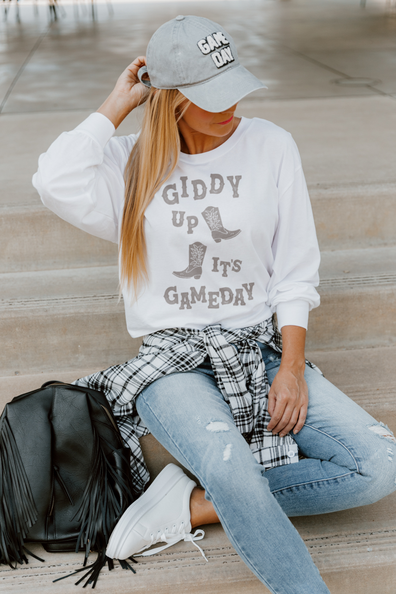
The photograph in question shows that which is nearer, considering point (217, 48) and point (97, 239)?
Answer: point (217, 48)

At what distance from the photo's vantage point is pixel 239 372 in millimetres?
1382

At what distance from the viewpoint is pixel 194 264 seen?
1.41 m

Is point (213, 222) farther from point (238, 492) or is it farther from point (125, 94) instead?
point (238, 492)

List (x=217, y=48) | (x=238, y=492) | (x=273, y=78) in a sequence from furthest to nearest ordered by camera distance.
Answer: (x=273, y=78) < (x=217, y=48) < (x=238, y=492)

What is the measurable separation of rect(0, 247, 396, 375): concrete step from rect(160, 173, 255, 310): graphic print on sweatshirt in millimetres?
541

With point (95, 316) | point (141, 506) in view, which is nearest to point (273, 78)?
point (95, 316)

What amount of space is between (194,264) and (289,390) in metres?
0.38

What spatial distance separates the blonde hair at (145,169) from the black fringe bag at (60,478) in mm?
347

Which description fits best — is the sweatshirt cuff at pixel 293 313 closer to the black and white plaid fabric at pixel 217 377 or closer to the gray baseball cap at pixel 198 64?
the black and white plaid fabric at pixel 217 377

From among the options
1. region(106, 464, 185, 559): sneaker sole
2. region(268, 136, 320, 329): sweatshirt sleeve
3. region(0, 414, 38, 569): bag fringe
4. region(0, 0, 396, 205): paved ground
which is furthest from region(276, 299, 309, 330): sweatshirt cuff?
region(0, 0, 396, 205): paved ground

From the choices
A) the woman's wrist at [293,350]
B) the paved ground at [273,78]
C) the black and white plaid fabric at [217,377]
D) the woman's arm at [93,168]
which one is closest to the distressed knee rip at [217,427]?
the black and white plaid fabric at [217,377]

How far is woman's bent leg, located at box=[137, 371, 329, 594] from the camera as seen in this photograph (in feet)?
3.65

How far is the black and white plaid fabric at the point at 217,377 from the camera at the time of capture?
1370 mm

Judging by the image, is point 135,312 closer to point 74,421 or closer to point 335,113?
point 74,421
